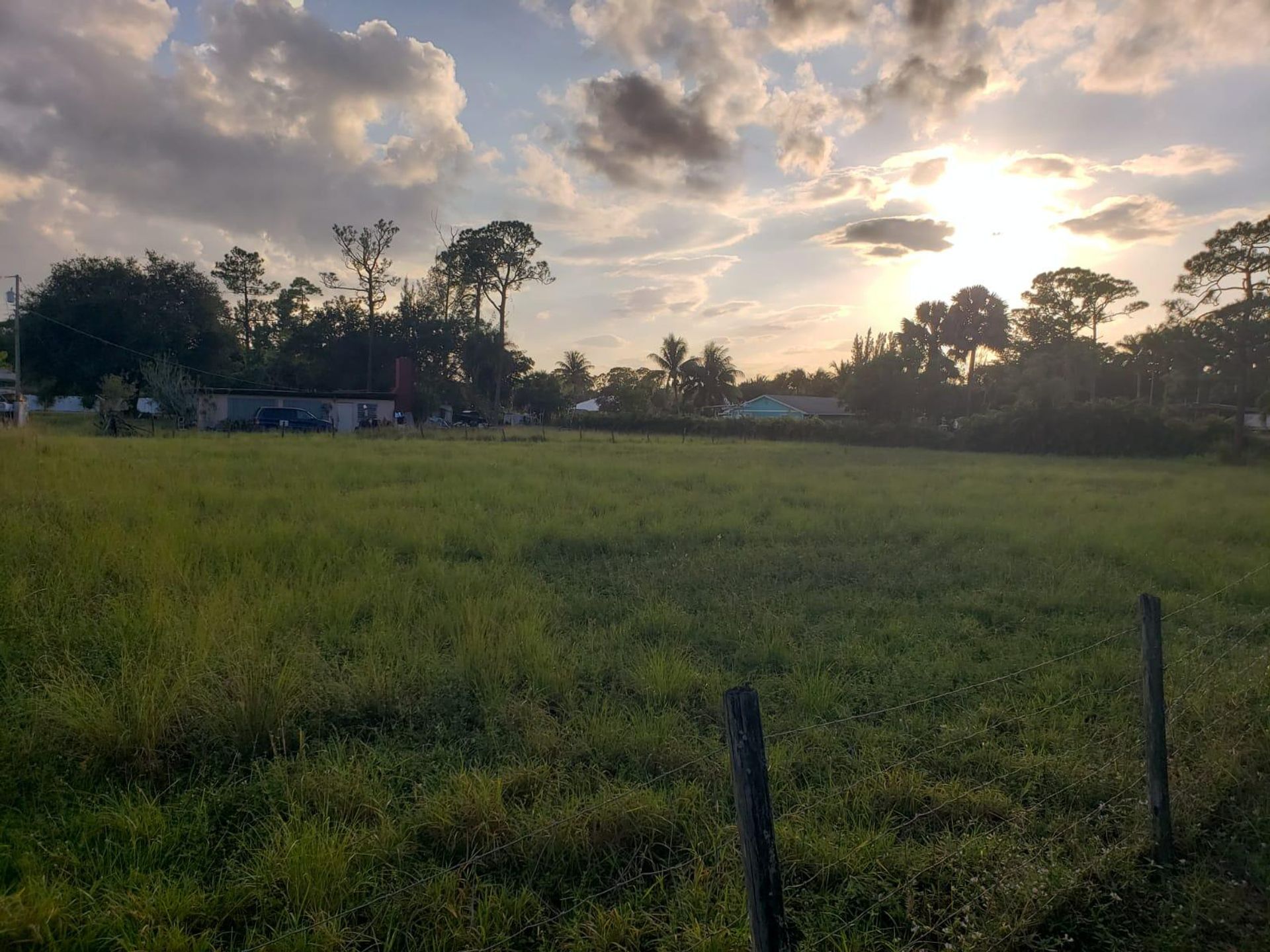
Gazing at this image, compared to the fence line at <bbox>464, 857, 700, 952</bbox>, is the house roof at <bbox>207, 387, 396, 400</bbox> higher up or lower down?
higher up

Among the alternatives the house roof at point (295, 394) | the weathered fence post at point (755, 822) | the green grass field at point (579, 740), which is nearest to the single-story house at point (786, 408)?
the house roof at point (295, 394)

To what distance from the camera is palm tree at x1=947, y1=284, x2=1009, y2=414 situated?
158 ft

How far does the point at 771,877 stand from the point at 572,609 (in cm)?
468

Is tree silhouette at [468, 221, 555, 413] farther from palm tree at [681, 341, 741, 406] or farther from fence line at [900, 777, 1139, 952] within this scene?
fence line at [900, 777, 1139, 952]

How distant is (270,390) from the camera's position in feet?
118

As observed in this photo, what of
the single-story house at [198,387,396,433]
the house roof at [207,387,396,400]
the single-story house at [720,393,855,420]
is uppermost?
the single-story house at [720,393,855,420]

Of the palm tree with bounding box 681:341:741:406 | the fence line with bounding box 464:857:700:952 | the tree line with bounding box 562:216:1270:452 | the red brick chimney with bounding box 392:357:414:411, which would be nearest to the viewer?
the fence line with bounding box 464:857:700:952

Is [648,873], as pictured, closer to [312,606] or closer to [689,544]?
[312,606]

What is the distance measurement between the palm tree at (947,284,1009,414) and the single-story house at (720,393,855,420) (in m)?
11.3

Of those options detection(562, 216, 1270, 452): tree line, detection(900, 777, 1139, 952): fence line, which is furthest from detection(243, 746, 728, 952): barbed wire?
detection(562, 216, 1270, 452): tree line

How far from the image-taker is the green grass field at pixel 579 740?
2828 mm

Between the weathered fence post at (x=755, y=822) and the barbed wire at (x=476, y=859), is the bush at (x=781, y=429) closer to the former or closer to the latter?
the barbed wire at (x=476, y=859)

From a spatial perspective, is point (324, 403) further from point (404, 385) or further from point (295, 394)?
point (404, 385)

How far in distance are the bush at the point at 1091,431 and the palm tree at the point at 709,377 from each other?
25425 millimetres
